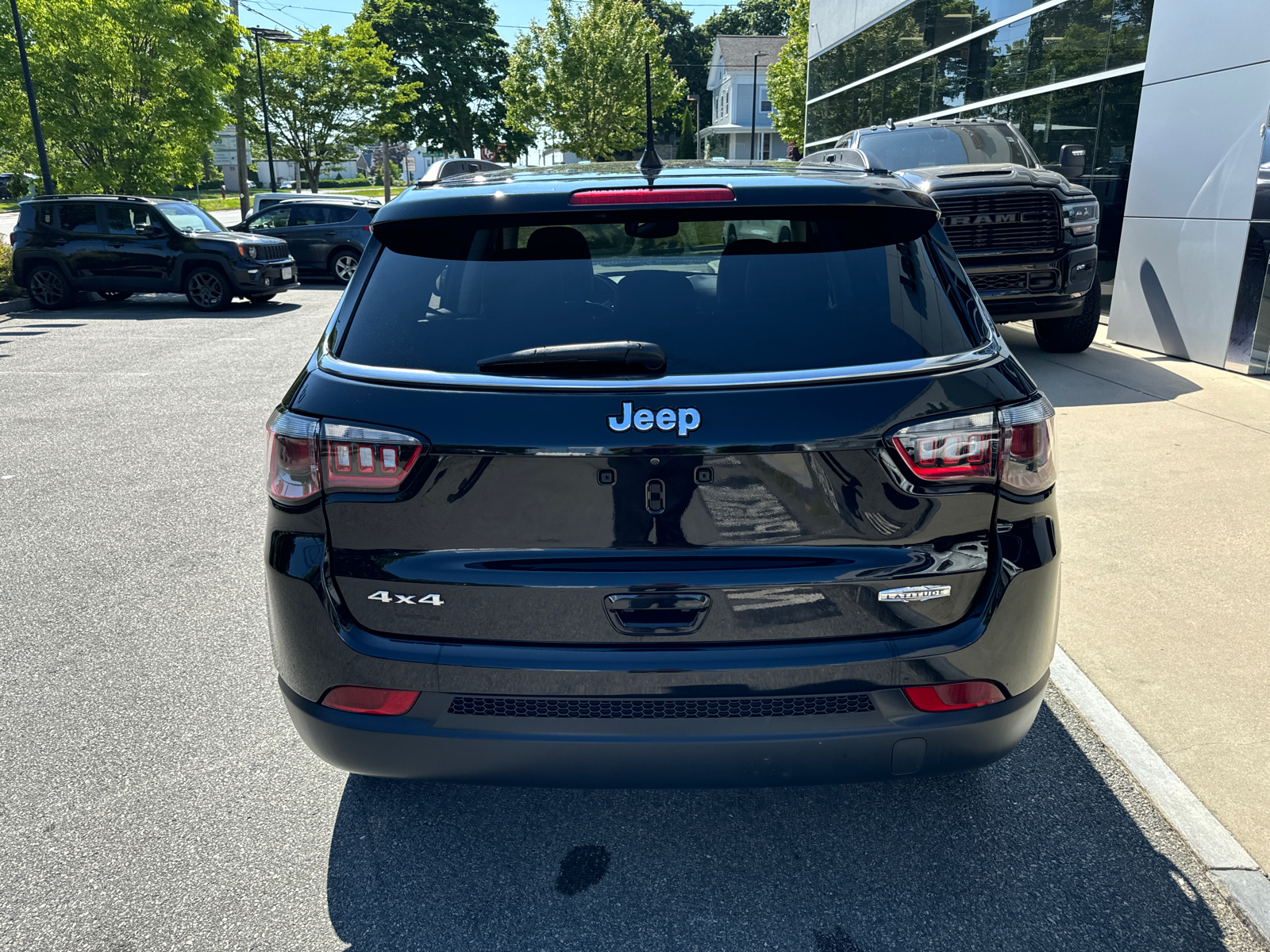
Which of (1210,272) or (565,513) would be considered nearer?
(565,513)

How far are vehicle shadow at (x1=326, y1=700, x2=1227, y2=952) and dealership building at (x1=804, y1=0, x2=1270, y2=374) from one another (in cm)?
795

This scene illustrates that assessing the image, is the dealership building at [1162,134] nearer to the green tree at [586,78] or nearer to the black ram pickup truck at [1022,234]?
the black ram pickup truck at [1022,234]

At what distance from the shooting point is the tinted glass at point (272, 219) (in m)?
19.6

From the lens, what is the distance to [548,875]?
2678 mm

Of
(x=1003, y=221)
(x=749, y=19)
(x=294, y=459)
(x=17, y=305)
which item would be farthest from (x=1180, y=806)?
(x=749, y=19)

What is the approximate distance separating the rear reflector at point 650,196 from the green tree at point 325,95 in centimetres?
3949

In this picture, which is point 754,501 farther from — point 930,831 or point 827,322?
point 930,831

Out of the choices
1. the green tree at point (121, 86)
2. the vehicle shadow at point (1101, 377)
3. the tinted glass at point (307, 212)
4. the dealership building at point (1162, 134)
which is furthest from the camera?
the green tree at point (121, 86)

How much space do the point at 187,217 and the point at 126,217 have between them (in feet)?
3.09

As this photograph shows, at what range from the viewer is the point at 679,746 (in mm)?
2234

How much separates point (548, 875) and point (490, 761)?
567mm

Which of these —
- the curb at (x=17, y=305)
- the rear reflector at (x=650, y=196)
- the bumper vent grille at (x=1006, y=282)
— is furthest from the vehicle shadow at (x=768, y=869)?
the curb at (x=17, y=305)

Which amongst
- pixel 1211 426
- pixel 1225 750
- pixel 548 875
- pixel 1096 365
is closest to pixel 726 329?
pixel 548 875

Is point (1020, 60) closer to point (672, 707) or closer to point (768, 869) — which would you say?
point (768, 869)
